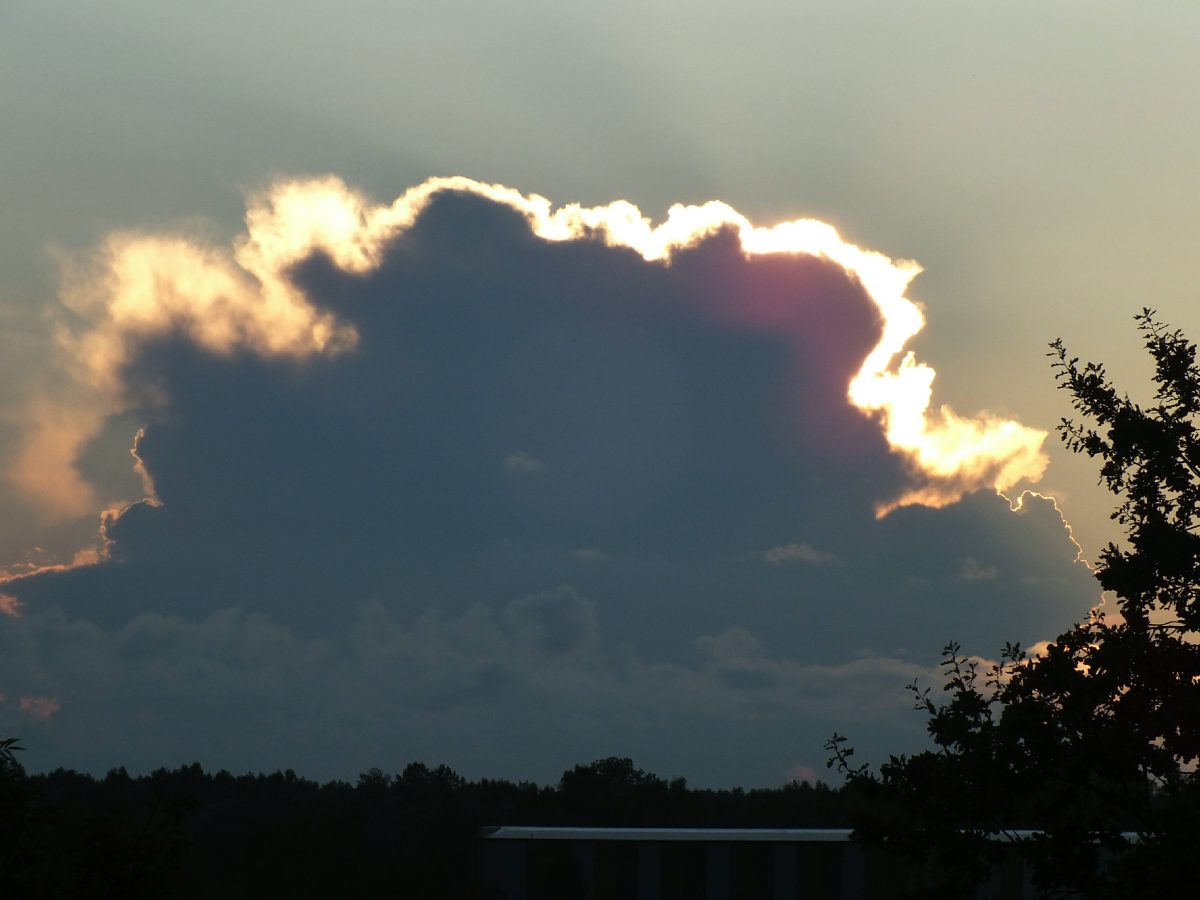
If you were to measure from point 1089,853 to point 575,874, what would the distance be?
41.9 m

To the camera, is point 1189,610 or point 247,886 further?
point 247,886

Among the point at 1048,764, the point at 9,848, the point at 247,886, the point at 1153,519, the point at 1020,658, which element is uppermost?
the point at 1153,519

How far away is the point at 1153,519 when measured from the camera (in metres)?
33.2

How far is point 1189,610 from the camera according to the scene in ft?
105

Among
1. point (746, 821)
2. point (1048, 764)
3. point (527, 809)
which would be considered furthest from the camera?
point (527, 809)

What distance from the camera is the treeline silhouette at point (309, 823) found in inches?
1089

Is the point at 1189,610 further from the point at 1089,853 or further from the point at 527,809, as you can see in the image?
the point at 527,809

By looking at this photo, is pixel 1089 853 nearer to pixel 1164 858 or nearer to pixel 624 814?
pixel 1164 858

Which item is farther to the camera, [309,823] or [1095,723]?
[309,823]

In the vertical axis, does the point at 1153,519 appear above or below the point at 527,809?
above

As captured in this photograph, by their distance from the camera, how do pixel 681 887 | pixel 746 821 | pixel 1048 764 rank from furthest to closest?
1. pixel 746 821
2. pixel 681 887
3. pixel 1048 764

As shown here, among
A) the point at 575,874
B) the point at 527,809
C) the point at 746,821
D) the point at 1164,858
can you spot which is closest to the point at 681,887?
the point at 575,874

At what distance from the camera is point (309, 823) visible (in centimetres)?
11906

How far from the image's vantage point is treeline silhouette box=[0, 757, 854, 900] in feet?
90.7
